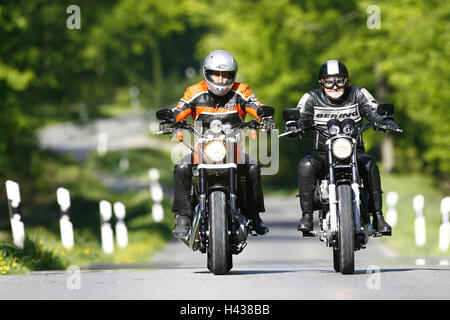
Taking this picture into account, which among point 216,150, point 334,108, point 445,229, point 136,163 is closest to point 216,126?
point 216,150

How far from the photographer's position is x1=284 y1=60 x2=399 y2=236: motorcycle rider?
35.3 ft

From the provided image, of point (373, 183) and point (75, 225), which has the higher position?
point (373, 183)

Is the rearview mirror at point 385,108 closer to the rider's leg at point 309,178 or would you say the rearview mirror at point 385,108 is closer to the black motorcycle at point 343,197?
the black motorcycle at point 343,197

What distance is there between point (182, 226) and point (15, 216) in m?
3.09

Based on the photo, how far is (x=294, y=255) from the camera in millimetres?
19828

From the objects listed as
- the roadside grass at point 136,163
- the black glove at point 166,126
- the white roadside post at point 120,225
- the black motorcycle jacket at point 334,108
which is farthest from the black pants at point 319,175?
the roadside grass at point 136,163

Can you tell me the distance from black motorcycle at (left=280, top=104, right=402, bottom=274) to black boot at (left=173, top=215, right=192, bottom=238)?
3.89 ft

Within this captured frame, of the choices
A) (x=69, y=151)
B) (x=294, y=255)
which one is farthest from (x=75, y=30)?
(x=69, y=151)

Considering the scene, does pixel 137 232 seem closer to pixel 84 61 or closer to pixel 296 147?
pixel 84 61

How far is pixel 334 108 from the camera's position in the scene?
433 inches

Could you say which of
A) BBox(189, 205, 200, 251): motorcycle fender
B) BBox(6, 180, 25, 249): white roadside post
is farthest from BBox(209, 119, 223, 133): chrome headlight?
BBox(6, 180, 25, 249): white roadside post

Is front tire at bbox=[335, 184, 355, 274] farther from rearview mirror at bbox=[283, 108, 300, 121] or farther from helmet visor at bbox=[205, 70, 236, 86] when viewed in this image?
helmet visor at bbox=[205, 70, 236, 86]

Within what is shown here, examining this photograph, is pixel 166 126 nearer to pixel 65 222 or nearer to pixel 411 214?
pixel 65 222
